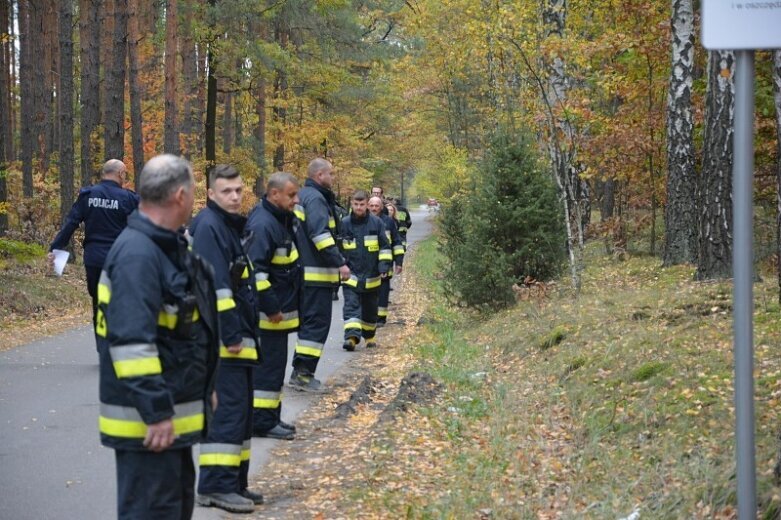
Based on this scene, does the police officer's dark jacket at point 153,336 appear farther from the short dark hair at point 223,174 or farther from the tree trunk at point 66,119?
the tree trunk at point 66,119

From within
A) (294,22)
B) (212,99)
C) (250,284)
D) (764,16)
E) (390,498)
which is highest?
(294,22)

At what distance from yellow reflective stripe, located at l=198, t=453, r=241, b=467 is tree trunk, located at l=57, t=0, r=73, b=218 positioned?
759 inches

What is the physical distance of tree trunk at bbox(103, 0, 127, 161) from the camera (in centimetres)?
2097

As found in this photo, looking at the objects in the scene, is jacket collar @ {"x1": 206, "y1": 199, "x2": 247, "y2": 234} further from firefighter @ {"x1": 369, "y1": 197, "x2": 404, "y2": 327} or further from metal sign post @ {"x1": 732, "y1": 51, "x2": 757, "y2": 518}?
firefighter @ {"x1": 369, "y1": 197, "x2": 404, "y2": 327}

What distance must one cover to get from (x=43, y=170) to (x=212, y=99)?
10.5 metres

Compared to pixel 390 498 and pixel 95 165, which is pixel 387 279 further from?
pixel 95 165

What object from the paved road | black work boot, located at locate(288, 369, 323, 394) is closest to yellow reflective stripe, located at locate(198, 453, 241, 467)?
the paved road

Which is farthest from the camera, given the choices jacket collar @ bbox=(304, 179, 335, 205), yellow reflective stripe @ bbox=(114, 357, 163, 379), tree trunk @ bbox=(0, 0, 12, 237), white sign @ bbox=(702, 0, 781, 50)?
tree trunk @ bbox=(0, 0, 12, 237)

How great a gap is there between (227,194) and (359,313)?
8.09 m

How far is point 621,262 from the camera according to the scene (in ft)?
64.5

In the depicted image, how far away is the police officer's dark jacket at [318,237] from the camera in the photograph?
10695 millimetres

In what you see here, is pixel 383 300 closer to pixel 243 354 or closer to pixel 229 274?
pixel 243 354

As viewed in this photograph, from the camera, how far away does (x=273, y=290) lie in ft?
27.8

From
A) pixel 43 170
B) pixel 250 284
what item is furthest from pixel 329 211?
pixel 43 170
